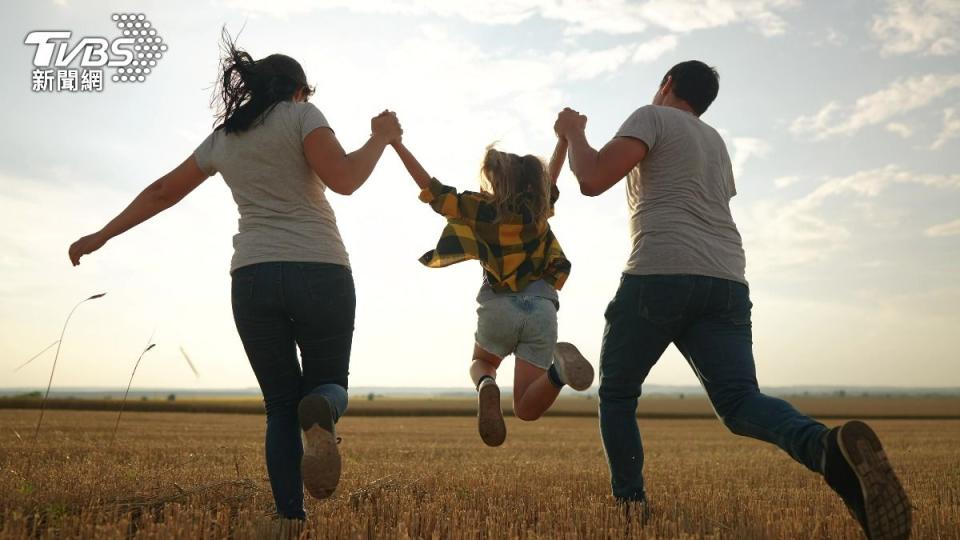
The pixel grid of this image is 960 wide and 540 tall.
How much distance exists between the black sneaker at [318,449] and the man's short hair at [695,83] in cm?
263

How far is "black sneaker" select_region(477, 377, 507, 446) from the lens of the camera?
450 centimetres

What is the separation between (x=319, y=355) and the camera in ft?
12.2

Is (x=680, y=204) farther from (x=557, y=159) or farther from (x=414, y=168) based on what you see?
(x=414, y=168)

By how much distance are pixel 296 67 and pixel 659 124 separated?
192cm

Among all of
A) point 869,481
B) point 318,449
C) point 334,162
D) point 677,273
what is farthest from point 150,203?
point 869,481

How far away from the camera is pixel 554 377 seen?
4562mm

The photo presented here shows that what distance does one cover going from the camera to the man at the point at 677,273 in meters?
3.97

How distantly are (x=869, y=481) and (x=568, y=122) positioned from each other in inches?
93.8

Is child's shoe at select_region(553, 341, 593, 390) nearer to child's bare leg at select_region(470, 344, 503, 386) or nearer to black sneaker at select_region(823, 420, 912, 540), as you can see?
child's bare leg at select_region(470, 344, 503, 386)

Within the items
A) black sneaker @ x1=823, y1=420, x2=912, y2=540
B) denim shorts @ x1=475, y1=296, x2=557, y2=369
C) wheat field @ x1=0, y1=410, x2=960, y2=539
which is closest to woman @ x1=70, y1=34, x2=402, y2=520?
wheat field @ x1=0, y1=410, x2=960, y2=539

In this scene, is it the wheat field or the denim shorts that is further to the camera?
the denim shorts

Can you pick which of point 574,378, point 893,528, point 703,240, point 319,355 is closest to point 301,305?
point 319,355

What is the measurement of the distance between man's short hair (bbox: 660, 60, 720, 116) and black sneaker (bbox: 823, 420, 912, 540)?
200 centimetres

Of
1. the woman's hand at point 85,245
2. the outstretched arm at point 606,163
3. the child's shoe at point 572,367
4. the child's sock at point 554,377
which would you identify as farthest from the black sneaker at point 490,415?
the woman's hand at point 85,245
